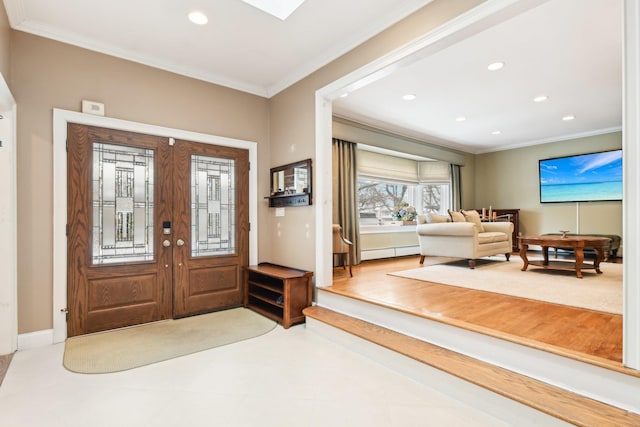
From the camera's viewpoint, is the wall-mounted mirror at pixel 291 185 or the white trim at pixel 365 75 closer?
the white trim at pixel 365 75

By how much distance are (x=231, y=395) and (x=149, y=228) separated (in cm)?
212

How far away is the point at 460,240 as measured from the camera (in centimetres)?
489

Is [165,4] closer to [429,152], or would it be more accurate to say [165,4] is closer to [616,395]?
[616,395]

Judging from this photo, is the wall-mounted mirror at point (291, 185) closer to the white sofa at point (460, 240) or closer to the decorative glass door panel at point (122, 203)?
the decorative glass door panel at point (122, 203)

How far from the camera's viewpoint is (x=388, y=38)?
9.36 feet

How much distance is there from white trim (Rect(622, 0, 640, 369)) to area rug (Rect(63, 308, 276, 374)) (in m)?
2.72

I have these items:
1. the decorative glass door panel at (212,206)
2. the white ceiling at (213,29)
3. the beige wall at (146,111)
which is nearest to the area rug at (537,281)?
the beige wall at (146,111)

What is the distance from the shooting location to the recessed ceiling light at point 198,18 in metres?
2.75

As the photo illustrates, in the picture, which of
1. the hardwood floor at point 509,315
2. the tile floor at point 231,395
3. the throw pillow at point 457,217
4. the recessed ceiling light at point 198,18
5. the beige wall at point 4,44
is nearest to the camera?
the tile floor at point 231,395

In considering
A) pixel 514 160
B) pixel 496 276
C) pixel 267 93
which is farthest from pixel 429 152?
pixel 267 93

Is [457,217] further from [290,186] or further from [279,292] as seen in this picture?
[279,292]

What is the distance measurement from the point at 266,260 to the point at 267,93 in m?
2.25

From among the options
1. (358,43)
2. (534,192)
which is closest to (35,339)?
(358,43)

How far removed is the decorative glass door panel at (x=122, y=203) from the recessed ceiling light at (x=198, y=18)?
4.66ft
